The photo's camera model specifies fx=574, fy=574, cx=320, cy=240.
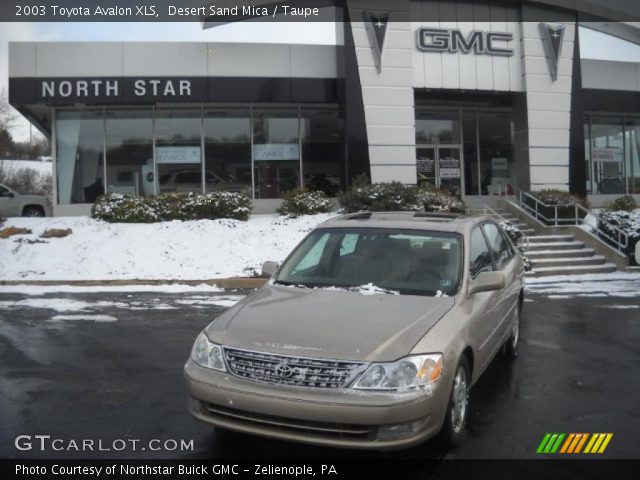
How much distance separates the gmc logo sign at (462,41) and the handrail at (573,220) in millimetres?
4718

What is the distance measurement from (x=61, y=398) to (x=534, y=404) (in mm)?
4009

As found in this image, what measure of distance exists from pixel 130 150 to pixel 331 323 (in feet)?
55.0

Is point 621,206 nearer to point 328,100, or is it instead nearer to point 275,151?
point 328,100

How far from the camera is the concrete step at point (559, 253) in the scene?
1454 cm

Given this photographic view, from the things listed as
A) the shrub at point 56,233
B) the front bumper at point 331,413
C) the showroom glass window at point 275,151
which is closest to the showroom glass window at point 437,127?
the showroom glass window at point 275,151

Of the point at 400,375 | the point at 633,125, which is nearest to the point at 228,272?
the point at 400,375

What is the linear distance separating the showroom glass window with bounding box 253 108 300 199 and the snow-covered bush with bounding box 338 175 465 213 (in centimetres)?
386

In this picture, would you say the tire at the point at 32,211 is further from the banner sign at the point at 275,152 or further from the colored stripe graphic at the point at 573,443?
the colored stripe graphic at the point at 573,443

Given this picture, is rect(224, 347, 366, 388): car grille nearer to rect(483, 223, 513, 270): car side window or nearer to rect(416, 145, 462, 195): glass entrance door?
rect(483, 223, 513, 270): car side window

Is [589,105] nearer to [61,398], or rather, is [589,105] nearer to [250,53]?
[250,53]

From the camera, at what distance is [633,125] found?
23016 millimetres

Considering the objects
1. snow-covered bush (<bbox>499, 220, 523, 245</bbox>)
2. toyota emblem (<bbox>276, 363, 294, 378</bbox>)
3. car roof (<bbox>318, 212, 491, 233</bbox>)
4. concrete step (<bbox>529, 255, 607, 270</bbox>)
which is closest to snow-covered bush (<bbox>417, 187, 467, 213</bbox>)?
snow-covered bush (<bbox>499, 220, 523, 245</bbox>)

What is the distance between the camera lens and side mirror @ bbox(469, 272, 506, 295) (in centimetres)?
441

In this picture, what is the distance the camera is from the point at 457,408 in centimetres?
395
